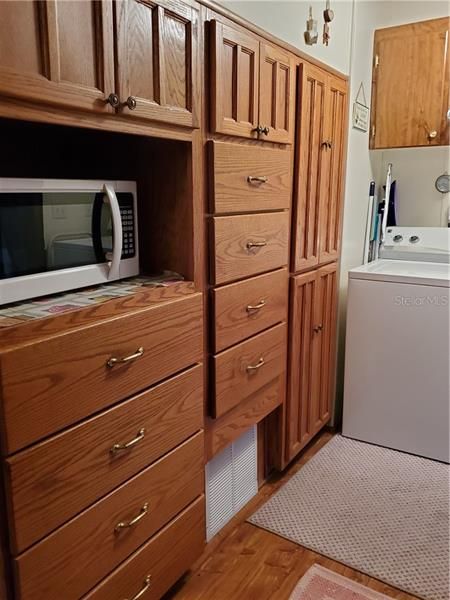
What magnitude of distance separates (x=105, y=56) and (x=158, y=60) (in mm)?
180

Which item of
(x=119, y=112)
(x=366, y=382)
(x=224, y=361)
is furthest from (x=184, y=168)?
(x=366, y=382)

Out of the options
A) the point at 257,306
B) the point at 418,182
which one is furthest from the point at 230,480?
the point at 418,182

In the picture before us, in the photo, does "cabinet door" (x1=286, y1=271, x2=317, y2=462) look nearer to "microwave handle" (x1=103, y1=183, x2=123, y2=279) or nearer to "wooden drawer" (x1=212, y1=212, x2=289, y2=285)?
"wooden drawer" (x1=212, y1=212, x2=289, y2=285)

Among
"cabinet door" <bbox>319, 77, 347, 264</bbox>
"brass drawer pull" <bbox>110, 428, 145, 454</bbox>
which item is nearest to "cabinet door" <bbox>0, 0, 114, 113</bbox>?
"brass drawer pull" <bbox>110, 428, 145, 454</bbox>

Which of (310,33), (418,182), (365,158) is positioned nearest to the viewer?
(310,33)

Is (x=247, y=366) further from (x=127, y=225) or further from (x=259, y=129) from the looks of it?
(x=259, y=129)

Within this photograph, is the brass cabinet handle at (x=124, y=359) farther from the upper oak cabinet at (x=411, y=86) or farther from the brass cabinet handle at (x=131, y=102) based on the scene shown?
the upper oak cabinet at (x=411, y=86)

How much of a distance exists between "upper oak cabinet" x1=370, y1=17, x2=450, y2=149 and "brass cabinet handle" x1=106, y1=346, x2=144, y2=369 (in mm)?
1999

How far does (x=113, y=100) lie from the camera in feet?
3.49

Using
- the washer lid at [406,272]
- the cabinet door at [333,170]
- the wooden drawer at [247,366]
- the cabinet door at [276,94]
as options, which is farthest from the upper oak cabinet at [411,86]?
the wooden drawer at [247,366]

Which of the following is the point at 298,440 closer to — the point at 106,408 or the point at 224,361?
the point at 224,361

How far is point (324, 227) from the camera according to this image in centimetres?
223

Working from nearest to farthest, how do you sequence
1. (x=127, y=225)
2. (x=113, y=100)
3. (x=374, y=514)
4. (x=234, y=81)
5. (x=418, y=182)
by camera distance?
(x=113, y=100) < (x=127, y=225) < (x=234, y=81) < (x=374, y=514) < (x=418, y=182)

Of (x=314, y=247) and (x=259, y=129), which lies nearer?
(x=259, y=129)
